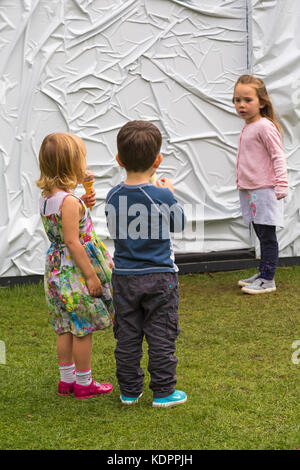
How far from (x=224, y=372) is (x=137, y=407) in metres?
0.67

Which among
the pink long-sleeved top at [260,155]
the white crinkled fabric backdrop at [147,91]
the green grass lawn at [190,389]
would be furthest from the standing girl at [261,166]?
the white crinkled fabric backdrop at [147,91]

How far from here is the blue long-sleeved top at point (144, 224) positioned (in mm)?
3244

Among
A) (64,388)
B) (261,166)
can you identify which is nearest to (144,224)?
(64,388)

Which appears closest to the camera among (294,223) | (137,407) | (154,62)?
(137,407)

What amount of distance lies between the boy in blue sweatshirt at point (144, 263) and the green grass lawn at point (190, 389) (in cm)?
20

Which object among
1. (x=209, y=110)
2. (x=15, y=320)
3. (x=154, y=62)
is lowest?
(x=15, y=320)

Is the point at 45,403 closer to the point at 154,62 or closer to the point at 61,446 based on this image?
the point at 61,446

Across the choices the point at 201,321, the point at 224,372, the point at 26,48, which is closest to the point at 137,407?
the point at 224,372

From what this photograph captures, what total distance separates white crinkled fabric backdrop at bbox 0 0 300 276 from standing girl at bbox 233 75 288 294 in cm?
75

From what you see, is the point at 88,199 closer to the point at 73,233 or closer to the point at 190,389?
the point at 73,233

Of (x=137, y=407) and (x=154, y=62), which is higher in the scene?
(x=154, y=62)

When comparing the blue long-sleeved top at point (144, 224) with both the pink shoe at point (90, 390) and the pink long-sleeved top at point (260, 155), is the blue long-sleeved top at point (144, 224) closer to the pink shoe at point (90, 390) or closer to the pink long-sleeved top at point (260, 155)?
the pink shoe at point (90, 390)
